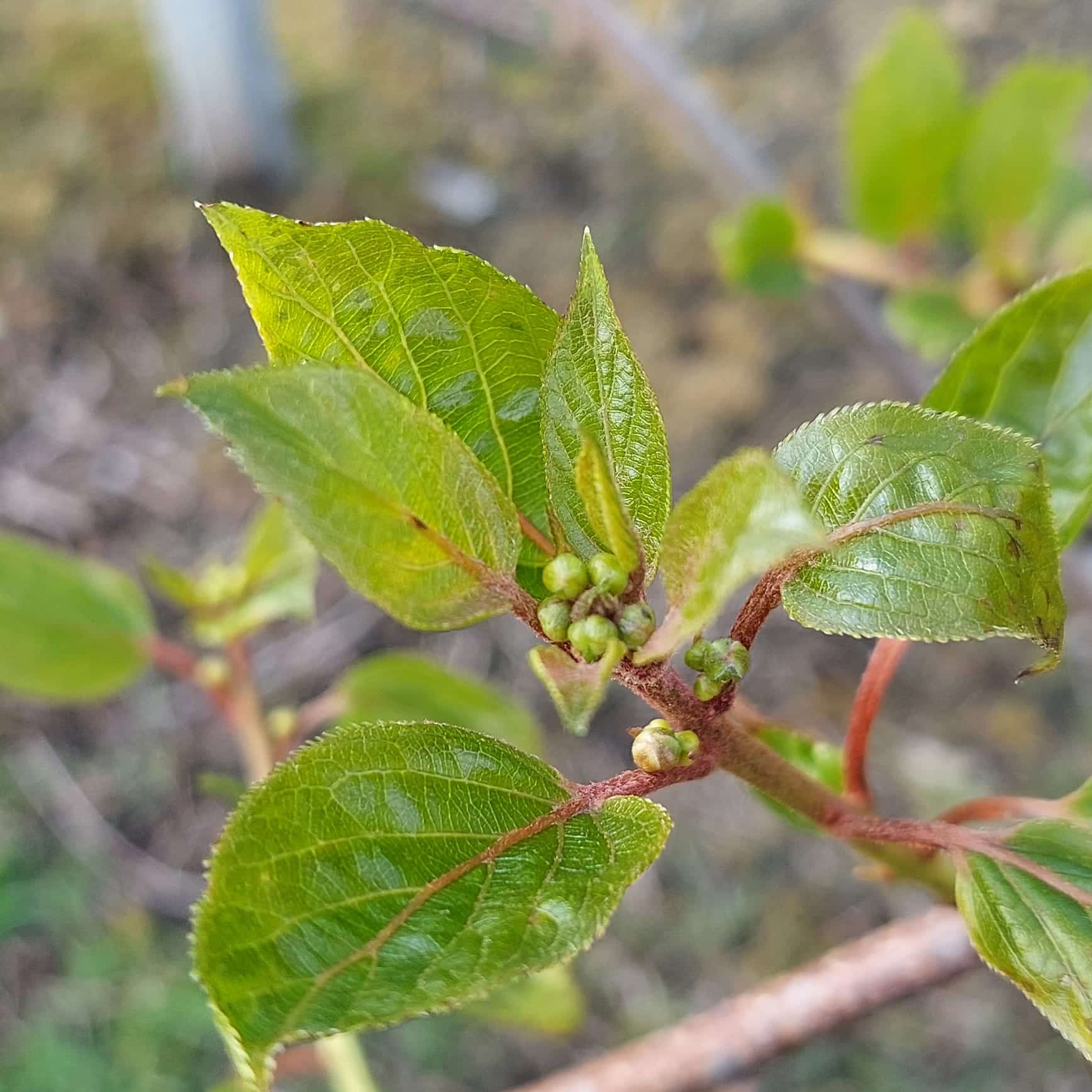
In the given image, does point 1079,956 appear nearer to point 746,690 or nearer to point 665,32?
point 746,690

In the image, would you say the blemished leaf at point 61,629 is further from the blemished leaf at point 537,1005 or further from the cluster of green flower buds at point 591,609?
the cluster of green flower buds at point 591,609

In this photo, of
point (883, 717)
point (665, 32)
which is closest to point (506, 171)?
point (665, 32)

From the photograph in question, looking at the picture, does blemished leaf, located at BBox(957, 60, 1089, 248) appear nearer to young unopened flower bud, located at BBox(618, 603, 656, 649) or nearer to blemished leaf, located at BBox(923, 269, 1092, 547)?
blemished leaf, located at BBox(923, 269, 1092, 547)

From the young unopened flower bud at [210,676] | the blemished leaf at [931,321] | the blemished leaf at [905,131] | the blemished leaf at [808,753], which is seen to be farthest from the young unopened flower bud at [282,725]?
the blemished leaf at [905,131]

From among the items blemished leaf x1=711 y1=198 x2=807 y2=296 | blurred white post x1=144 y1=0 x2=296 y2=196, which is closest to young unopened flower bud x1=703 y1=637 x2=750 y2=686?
blemished leaf x1=711 y1=198 x2=807 y2=296

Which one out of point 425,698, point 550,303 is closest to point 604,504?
point 425,698
